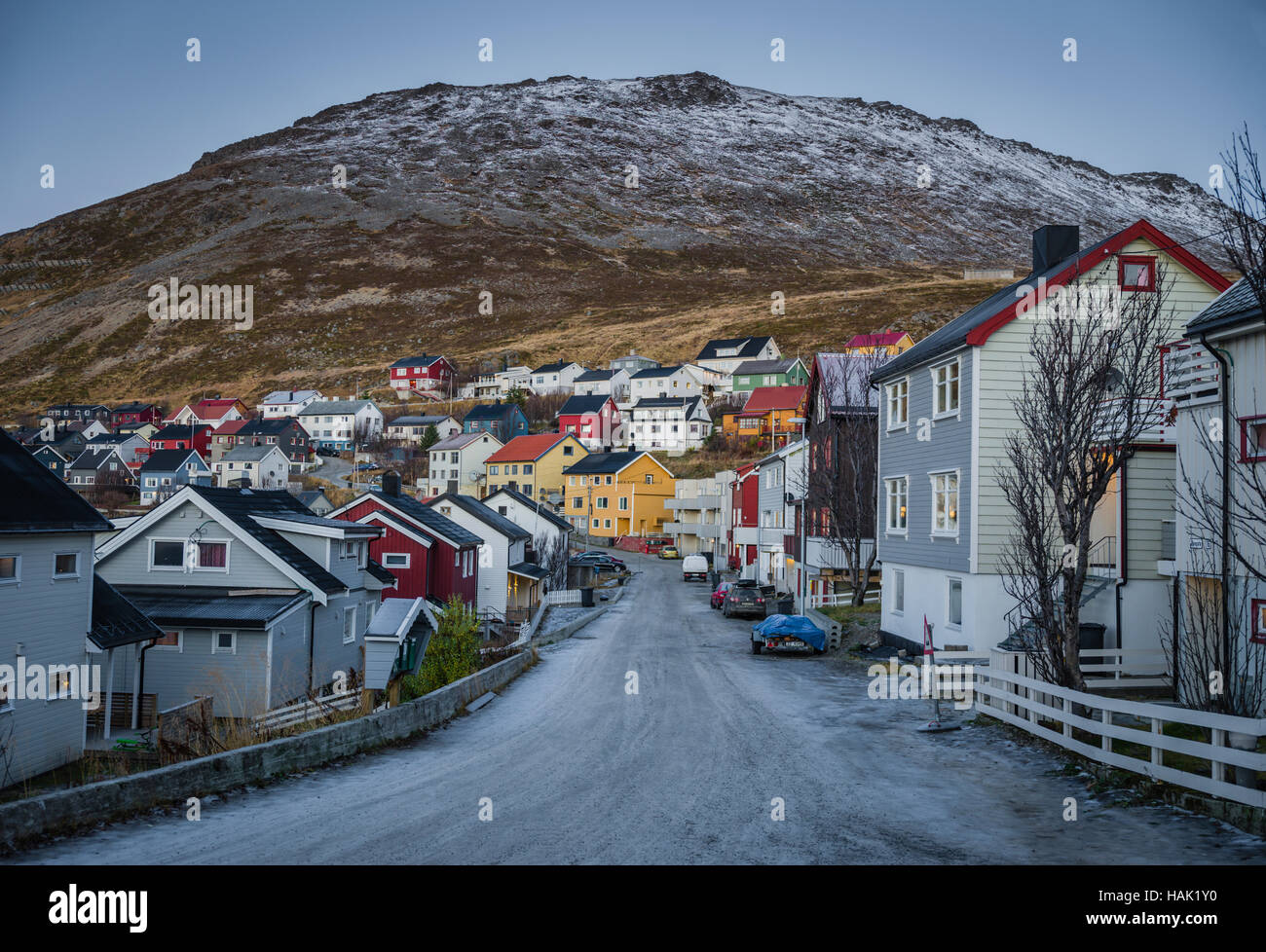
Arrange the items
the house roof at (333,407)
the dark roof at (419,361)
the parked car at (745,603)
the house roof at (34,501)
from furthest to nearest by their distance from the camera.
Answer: the dark roof at (419,361)
the house roof at (333,407)
the parked car at (745,603)
the house roof at (34,501)

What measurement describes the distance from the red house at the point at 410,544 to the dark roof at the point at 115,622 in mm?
17363

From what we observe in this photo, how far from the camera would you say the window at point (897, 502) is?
28867mm

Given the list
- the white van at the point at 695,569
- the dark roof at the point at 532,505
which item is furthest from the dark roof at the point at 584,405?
the white van at the point at 695,569

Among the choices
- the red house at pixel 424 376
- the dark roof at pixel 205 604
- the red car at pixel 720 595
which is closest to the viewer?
the dark roof at pixel 205 604

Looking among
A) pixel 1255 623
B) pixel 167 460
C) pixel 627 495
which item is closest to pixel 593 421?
pixel 627 495

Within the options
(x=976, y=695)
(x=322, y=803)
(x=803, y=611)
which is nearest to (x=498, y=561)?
(x=803, y=611)

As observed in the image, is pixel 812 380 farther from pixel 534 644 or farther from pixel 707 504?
pixel 707 504

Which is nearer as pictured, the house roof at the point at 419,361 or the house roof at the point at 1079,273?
the house roof at the point at 1079,273

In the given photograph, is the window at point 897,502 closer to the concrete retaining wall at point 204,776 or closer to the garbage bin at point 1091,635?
the garbage bin at point 1091,635

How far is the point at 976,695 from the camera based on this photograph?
1823cm

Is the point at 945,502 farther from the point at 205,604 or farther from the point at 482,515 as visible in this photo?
the point at 482,515

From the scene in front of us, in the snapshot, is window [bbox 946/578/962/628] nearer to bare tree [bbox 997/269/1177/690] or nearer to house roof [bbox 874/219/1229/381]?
house roof [bbox 874/219/1229/381]

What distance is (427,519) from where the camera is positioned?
156ft
